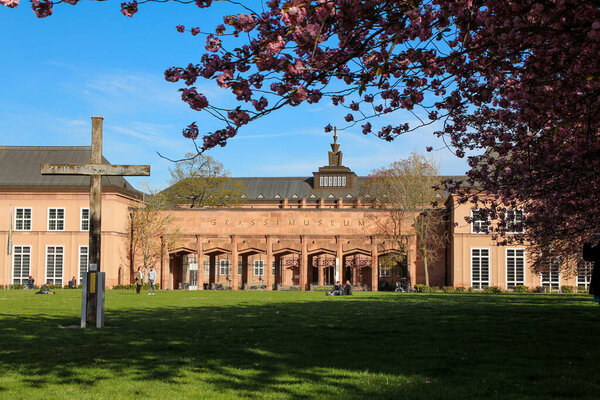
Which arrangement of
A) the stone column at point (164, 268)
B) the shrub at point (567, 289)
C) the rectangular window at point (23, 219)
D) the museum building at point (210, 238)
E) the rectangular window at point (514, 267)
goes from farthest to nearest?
the rectangular window at point (23, 219) < the stone column at point (164, 268) < the rectangular window at point (514, 267) < the museum building at point (210, 238) < the shrub at point (567, 289)

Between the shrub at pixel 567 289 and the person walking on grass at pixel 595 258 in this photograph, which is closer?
the person walking on grass at pixel 595 258

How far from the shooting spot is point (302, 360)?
948cm

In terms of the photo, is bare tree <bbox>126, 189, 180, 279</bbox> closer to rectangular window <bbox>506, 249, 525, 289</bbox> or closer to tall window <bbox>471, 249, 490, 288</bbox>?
tall window <bbox>471, 249, 490, 288</bbox>

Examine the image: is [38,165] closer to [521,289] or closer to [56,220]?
[56,220]

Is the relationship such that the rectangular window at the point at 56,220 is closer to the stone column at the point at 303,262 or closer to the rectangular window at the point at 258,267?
the stone column at the point at 303,262

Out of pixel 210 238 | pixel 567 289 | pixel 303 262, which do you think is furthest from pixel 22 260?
pixel 567 289

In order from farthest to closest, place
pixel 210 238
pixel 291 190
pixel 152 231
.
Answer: pixel 291 190
pixel 210 238
pixel 152 231

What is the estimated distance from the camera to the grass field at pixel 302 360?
730 centimetres

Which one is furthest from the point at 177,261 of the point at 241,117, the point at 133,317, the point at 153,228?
the point at 241,117

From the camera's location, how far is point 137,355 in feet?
32.9

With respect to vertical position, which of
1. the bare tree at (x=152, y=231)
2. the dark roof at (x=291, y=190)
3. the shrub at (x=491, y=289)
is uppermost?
the dark roof at (x=291, y=190)

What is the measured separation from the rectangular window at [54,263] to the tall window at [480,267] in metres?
34.2

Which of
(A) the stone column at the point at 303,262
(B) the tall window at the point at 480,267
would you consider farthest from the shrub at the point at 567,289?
(A) the stone column at the point at 303,262

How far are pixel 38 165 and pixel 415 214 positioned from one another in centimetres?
3220
